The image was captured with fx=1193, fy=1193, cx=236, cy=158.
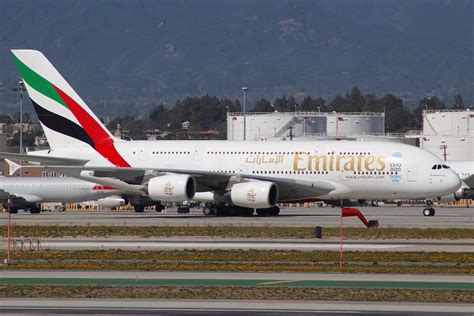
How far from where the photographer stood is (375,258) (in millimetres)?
35031

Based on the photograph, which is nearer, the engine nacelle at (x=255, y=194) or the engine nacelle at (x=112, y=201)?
the engine nacelle at (x=255, y=194)

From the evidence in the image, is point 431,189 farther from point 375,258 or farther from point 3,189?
point 3,189

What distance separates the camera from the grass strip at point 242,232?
45.6 metres

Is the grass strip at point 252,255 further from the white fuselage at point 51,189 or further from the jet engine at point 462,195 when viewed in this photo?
the jet engine at point 462,195

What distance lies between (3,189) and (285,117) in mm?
91457

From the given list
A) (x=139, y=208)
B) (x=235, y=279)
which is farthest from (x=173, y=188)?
(x=235, y=279)

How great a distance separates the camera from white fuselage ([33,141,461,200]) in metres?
61.9

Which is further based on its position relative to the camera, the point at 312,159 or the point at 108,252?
the point at 312,159

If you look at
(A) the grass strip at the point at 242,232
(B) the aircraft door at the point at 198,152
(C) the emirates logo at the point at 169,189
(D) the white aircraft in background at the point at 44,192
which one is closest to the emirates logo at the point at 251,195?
(C) the emirates logo at the point at 169,189

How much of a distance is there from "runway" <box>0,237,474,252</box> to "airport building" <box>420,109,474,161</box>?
300 ft

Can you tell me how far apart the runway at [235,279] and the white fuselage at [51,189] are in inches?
1850

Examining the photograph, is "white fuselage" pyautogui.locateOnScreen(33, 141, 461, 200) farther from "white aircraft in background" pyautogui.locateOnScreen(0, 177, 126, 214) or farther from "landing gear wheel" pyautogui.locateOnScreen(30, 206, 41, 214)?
"landing gear wheel" pyautogui.locateOnScreen(30, 206, 41, 214)

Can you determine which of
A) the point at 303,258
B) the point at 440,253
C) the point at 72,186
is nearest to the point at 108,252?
the point at 303,258

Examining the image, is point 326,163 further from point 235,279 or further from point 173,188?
point 235,279
